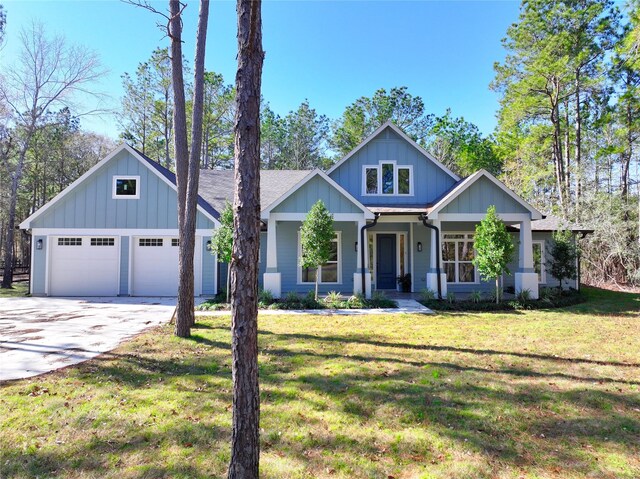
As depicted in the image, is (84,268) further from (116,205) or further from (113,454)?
(113,454)

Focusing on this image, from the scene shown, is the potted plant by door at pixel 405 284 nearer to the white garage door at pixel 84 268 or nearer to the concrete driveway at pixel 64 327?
the concrete driveway at pixel 64 327

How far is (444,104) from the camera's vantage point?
3133cm

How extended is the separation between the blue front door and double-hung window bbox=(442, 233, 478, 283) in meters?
1.98

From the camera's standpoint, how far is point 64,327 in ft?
25.0

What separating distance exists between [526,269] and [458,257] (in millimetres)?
2671

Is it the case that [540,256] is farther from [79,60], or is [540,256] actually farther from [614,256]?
[79,60]

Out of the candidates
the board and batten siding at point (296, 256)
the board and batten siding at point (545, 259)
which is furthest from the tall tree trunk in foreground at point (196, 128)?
the board and batten siding at point (545, 259)

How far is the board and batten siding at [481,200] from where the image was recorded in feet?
37.7

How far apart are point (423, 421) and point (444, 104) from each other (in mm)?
32815

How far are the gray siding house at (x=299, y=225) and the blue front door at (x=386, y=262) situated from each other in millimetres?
40

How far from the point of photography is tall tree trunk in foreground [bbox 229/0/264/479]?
219 cm

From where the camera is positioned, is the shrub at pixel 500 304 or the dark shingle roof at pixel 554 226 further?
the dark shingle roof at pixel 554 226

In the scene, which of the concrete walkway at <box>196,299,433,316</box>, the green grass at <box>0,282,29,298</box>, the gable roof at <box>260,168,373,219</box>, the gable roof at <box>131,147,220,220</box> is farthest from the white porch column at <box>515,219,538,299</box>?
the green grass at <box>0,282,29,298</box>

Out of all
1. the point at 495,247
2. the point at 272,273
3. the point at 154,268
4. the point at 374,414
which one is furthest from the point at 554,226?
the point at 154,268
